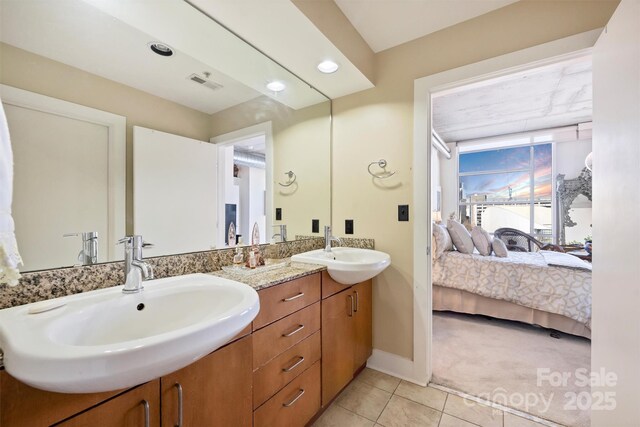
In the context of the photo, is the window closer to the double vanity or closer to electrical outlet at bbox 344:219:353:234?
electrical outlet at bbox 344:219:353:234

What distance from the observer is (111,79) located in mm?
1104

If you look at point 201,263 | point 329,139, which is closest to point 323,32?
point 329,139

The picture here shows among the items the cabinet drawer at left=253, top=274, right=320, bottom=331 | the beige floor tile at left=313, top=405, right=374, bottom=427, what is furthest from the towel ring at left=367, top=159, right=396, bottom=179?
the beige floor tile at left=313, top=405, right=374, bottom=427

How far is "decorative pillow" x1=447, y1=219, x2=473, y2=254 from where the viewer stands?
3.20m

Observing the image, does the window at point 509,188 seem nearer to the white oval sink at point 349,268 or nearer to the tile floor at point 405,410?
the tile floor at point 405,410

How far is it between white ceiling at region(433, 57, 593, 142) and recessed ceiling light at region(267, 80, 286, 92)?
167 cm

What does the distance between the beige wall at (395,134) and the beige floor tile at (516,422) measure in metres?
0.59

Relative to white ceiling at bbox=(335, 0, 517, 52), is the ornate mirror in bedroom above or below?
below

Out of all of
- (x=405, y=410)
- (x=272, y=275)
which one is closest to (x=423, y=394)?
(x=405, y=410)

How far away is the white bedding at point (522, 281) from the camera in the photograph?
8.14 ft

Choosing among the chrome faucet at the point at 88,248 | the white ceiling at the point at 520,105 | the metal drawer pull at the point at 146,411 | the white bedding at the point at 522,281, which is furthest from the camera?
the white ceiling at the point at 520,105

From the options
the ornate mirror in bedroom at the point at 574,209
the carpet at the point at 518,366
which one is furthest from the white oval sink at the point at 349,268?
the ornate mirror in bedroom at the point at 574,209

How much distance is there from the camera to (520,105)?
3742mm

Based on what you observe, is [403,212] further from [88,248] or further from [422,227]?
[88,248]
